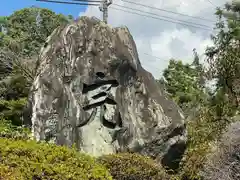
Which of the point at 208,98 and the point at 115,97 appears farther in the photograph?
the point at 208,98

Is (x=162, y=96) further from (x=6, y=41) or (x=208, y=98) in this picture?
(x=6, y=41)

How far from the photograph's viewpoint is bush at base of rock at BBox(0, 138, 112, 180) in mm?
5674

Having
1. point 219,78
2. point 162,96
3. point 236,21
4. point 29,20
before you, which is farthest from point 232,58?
point 29,20

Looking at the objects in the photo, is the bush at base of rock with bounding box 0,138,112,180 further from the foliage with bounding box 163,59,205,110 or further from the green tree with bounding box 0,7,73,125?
the foliage with bounding box 163,59,205,110

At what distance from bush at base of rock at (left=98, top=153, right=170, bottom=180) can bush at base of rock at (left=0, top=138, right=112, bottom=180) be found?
1.89m

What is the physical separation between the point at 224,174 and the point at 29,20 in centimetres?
2573

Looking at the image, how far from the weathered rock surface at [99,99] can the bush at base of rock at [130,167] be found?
586 millimetres

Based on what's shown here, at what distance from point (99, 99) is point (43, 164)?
3.75 metres

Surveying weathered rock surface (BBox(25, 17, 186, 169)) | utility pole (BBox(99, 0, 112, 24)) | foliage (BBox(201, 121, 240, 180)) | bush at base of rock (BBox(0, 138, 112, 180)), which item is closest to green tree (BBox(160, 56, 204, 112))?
utility pole (BBox(99, 0, 112, 24))

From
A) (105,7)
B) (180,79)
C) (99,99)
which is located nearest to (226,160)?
(99,99)

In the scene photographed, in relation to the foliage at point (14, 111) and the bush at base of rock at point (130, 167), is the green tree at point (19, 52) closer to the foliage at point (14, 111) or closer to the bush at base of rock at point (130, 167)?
the foliage at point (14, 111)

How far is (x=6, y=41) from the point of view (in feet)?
88.8

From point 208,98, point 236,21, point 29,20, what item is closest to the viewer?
point 208,98

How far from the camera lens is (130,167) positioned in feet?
28.2
